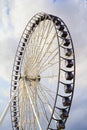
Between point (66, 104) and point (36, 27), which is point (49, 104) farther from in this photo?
point (36, 27)

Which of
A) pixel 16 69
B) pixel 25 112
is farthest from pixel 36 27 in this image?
pixel 25 112

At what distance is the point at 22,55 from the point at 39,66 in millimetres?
7563

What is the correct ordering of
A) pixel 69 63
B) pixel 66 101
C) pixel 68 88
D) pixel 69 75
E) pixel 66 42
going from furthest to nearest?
pixel 66 42 → pixel 69 63 → pixel 69 75 → pixel 68 88 → pixel 66 101

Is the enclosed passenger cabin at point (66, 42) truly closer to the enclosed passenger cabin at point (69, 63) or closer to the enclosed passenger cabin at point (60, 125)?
the enclosed passenger cabin at point (69, 63)

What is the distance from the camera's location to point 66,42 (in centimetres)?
3912

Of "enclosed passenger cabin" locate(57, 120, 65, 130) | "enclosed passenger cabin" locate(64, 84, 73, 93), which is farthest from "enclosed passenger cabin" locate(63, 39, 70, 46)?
"enclosed passenger cabin" locate(57, 120, 65, 130)

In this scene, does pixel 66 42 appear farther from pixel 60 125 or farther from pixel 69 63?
pixel 60 125

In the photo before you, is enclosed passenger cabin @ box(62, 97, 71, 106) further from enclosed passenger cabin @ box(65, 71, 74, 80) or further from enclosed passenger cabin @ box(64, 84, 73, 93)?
enclosed passenger cabin @ box(65, 71, 74, 80)

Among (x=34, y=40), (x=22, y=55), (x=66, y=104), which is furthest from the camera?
(x=22, y=55)

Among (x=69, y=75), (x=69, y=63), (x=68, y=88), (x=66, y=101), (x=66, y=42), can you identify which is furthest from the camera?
(x=66, y=42)

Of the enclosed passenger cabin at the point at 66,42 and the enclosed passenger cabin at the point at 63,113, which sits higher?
the enclosed passenger cabin at the point at 66,42

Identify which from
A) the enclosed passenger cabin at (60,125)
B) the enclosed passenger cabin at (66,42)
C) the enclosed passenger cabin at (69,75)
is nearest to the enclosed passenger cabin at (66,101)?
the enclosed passenger cabin at (60,125)

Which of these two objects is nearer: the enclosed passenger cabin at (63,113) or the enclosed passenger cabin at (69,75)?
the enclosed passenger cabin at (63,113)

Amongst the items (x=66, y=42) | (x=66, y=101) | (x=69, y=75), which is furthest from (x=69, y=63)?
(x=66, y=101)
